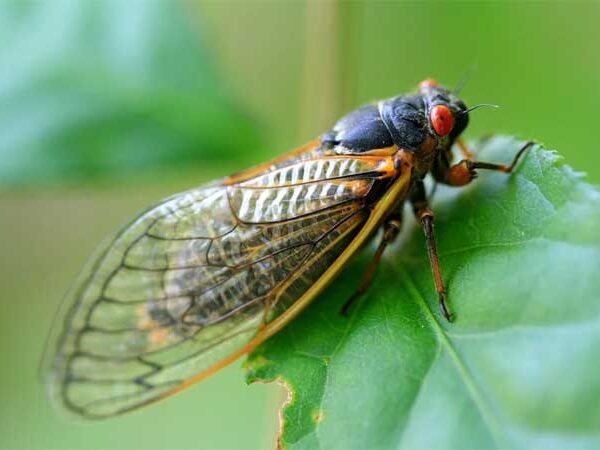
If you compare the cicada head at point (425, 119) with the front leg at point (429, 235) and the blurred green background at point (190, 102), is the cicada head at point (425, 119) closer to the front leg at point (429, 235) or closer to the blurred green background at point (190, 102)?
the front leg at point (429, 235)

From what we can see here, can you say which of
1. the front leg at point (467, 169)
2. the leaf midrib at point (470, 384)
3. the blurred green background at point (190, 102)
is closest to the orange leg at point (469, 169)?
the front leg at point (467, 169)

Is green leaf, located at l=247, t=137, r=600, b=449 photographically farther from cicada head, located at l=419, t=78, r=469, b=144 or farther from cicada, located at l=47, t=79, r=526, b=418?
cicada head, located at l=419, t=78, r=469, b=144

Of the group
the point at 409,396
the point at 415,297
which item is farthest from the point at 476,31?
the point at 409,396

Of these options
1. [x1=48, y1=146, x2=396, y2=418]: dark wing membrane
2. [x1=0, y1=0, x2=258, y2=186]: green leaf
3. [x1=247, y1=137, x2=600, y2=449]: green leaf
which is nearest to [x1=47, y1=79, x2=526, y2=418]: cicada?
[x1=48, y1=146, x2=396, y2=418]: dark wing membrane

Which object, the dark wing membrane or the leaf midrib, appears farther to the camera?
the dark wing membrane

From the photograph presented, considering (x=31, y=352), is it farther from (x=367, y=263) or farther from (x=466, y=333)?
(x=466, y=333)

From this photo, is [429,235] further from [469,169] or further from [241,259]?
[241,259]

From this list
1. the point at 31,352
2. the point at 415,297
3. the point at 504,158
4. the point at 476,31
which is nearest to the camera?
the point at 415,297
